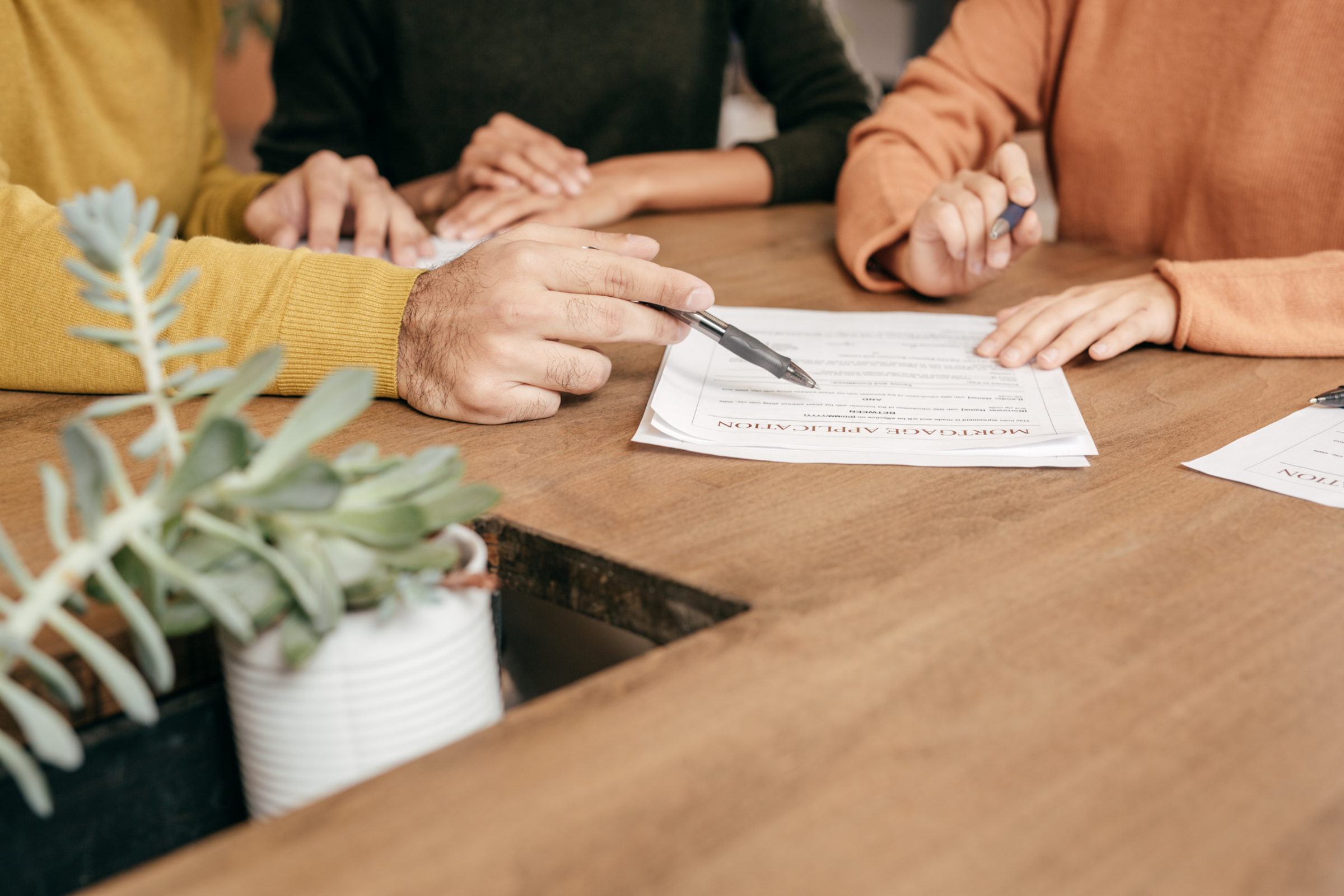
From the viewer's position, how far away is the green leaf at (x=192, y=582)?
325 millimetres

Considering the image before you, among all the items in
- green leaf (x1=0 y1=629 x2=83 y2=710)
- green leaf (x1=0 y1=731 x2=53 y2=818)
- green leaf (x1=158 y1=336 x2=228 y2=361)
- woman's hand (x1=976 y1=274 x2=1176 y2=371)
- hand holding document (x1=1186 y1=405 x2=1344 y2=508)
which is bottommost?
hand holding document (x1=1186 y1=405 x2=1344 y2=508)

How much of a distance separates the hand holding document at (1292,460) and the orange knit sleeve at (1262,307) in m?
0.15

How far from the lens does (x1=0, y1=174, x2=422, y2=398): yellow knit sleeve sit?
74 cm

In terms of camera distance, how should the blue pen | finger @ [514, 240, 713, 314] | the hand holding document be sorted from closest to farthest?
1. the hand holding document
2. finger @ [514, 240, 713, 314]
3. the blue pen

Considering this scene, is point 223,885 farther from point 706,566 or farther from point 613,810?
point 706,566

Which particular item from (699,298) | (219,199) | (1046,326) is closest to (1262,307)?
(1046,326)

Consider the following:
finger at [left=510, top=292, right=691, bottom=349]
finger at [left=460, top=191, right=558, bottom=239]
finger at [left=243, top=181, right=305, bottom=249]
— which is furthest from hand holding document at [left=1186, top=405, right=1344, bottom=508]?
finger at [left=243, top=181, right=305, bottom=249]

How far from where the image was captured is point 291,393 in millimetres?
754

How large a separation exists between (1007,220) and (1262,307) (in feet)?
0.77

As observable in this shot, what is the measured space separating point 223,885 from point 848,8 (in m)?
5.22

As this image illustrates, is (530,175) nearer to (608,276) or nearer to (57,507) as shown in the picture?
(608,276)

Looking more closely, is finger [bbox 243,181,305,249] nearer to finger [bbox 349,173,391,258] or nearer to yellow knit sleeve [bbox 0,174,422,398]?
finger [bbox 349,173,391,258]

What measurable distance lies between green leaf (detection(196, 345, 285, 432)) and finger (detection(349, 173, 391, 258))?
72cm

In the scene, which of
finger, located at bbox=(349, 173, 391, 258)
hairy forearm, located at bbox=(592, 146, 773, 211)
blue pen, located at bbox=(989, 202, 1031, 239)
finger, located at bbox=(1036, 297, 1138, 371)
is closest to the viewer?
finger, located at bbox=(1036, 297, 1138, 371)
